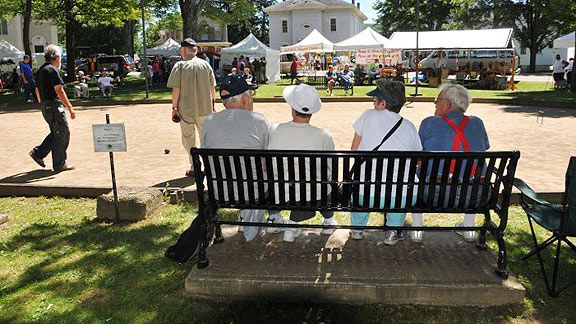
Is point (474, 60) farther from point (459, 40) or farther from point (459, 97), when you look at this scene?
point (459, 97)

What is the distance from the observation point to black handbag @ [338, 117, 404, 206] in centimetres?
376

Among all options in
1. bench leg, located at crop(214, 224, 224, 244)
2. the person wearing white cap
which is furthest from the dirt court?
the person wearing white cap

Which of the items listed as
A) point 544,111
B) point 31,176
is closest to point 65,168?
point 31,176

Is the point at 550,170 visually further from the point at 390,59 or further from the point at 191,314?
the point at 390,59

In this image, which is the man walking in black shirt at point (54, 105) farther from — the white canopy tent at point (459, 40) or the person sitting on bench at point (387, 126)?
the white canopy tent at point (459, 40)

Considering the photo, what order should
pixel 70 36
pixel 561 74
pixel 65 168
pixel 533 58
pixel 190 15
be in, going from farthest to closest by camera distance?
pixel 533 58, pixel 190 15, pixel 70 36, pixel 561 74, pixel 65 168

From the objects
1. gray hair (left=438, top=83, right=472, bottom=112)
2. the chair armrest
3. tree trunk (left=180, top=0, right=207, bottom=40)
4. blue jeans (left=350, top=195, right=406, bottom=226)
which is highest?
tree trunk (left=180, top=0, right=207, bottom=40)

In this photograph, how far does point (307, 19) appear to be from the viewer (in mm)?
60781

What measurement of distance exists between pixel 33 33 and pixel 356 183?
67492 mm

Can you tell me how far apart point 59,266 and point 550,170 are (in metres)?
6.56

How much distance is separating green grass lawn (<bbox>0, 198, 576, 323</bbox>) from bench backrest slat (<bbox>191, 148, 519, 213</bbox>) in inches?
29.5

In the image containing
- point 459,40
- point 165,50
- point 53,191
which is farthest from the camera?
point 165,50

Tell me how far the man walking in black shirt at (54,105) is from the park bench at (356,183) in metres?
4.28

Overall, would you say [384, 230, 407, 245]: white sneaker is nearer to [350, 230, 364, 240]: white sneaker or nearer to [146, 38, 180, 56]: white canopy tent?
[350, 230, 364, 240]: white sneaker
